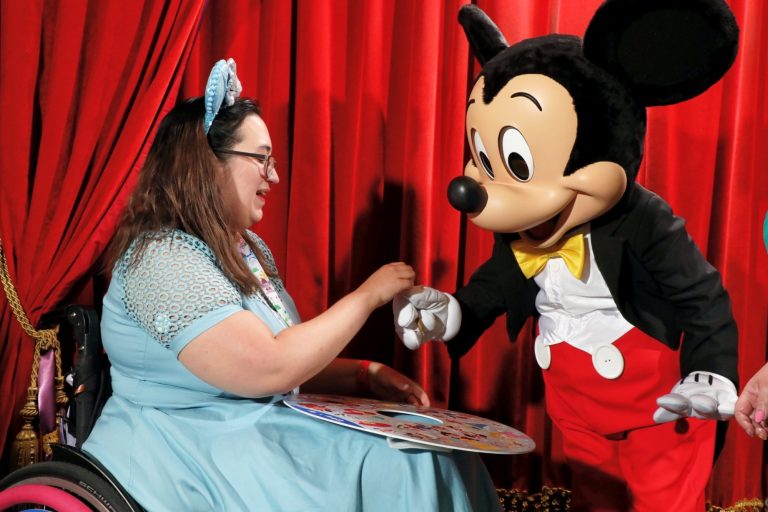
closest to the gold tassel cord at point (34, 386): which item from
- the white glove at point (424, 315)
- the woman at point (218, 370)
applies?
the woman at point (218, 370)

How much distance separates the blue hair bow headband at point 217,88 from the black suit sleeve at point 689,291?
2.50 ft

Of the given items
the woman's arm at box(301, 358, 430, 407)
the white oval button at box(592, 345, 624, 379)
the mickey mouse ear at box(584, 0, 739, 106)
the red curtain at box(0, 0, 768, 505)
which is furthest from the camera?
the red curtain at box(0, 0, 768, 505)

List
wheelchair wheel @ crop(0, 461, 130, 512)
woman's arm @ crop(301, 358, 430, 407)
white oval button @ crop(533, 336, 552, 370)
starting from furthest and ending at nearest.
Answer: woman's arm @ crop(301, 358, 430, 407) → white oval button @ crop(533, 336, 552, 370) → wheelchair wheel @ crop(0, 461, 130, 512)

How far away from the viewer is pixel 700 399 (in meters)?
1.30

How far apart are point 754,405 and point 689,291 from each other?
0.22 metres

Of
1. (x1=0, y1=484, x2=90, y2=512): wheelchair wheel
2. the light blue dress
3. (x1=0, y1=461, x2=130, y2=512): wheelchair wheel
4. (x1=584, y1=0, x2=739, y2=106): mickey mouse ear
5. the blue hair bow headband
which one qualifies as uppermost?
(x1=584, y1=0, x2=739, y2=106): mickey mouse ear

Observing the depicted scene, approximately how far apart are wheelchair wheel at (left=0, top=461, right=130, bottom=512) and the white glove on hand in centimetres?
84

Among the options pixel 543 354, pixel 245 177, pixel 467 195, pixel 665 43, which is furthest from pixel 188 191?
pixel 665 43

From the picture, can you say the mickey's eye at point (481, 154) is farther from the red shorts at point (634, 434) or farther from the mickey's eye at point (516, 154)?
the red shorts at point (634, 434)

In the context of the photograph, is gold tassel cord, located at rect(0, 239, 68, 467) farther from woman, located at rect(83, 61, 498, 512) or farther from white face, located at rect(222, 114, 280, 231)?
white face, located at rect(222, 114, 280, 231)

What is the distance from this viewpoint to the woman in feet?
4.16

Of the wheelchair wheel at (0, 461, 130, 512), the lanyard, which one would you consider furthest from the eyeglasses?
the wheelchair wheel at (0, 461, 130, 512)

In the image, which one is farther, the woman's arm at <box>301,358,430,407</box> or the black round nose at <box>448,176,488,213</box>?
the woman's arm at <box>301,358,430,407</box>

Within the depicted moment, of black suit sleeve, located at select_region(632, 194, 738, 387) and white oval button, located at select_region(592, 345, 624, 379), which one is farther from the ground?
black suit sleeve, located at select_region(632, 194, 738, 387)
